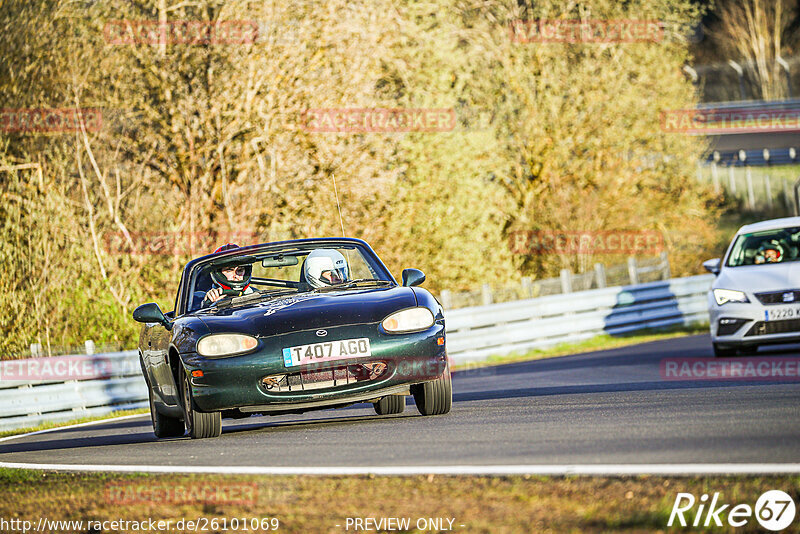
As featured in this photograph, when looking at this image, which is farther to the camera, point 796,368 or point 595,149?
point 595,149

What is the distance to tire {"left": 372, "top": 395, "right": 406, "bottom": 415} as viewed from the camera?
10055 millimetres

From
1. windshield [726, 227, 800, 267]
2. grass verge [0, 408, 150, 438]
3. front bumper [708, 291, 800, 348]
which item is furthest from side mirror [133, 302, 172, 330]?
windshield [726, 227, 800, 267]

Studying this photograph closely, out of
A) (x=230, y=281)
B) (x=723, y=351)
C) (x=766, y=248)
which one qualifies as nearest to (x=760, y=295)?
(x=723, y=351)

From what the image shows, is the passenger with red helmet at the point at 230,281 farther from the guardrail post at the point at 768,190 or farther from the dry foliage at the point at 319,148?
the guardrail post at the point at 768,190

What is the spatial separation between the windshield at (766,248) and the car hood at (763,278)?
0.28 meters

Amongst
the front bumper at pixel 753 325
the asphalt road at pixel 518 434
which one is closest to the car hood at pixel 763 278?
the front bumper at pixel 753 325

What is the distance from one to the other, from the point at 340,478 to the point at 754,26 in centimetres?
7814

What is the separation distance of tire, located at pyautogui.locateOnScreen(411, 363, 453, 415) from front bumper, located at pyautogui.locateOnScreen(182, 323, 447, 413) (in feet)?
1.73

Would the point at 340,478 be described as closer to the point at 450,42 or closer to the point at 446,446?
the point at 446,446

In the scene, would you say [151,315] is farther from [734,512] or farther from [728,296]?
[728,296]

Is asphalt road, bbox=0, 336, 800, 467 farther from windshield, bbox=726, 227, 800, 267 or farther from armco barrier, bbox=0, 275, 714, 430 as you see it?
windshield, bbox=726, 227, 800, 267

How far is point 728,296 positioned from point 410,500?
10067 mm

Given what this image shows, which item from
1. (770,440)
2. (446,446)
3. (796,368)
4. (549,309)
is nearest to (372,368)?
(446,446)

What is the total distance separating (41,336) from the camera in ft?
65.1
